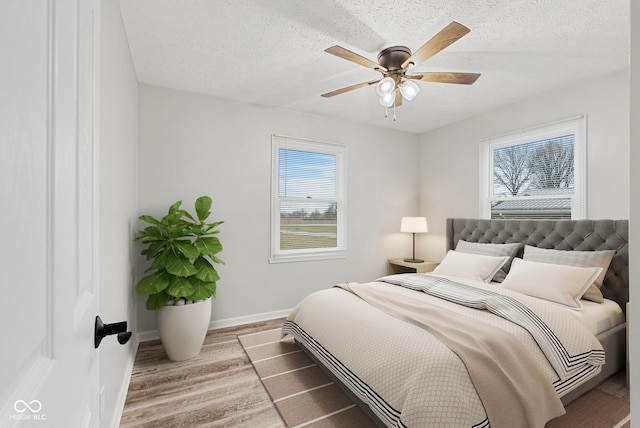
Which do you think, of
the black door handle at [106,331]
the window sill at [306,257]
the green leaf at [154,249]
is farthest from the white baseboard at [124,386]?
the window sill at [306,257]

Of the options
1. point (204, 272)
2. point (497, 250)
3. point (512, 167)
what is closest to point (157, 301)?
point (204, 272)

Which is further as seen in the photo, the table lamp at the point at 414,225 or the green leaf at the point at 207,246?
the table lamp at the point at 414,225

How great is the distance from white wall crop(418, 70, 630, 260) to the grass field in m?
1.60

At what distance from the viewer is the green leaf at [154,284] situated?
2.39 meters

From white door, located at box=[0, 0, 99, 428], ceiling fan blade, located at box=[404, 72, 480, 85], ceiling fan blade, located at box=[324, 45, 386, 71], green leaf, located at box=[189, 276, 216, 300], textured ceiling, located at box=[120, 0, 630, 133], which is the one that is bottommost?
green leaf, located at box=[189, 276, 216, 300]

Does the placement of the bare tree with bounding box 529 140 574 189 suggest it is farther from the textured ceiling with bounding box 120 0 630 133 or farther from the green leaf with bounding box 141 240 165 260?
the green leaf with bounding box 141 240 165 260

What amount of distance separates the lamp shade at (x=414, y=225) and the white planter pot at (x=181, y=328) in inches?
114

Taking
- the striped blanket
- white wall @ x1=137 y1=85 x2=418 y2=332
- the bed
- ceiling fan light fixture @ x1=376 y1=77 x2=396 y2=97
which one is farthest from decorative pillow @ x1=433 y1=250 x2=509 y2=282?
ceiling fan light fixture @ x1=376 y1=77 x2=396 y2=97

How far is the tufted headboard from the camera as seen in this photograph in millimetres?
2551

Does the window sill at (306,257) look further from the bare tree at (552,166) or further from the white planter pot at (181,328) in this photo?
the bare tree at (552,166)

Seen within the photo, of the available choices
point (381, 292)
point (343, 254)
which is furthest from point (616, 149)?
point (343, 254)

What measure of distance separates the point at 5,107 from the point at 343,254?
12.9 ft

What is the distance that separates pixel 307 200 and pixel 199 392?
2.44 meters

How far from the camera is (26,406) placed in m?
0.34
